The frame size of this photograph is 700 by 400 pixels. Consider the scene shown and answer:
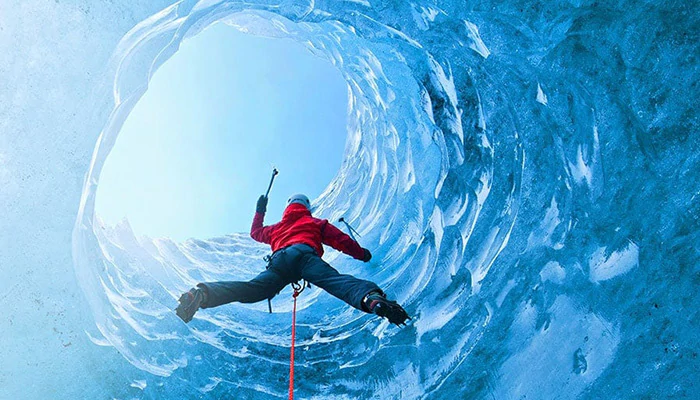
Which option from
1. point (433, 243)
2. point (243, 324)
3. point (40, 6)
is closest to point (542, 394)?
point (433, 243)

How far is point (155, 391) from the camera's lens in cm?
436

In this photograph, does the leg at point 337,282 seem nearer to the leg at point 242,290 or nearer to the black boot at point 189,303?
the leg at point 242,290

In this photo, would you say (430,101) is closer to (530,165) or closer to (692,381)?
(530,165)

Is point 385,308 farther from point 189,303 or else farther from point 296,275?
point 296,275

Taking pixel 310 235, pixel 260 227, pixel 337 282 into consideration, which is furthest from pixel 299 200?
pixel 337 282

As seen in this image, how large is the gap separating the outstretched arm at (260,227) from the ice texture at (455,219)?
1.08 m

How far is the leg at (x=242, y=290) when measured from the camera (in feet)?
11.3

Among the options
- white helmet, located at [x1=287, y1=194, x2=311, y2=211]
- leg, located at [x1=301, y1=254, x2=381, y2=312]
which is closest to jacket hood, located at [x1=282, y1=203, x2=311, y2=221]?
white helmet, located at [x1=287, y1=194, x2=311, y2=211]

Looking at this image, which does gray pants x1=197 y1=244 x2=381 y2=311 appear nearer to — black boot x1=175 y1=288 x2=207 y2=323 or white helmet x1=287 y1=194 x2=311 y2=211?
black boot x1=175 y1=288 x2=207 y2=323

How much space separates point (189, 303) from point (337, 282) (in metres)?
1.16

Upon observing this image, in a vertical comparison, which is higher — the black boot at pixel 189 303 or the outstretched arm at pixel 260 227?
the black boot at pixel 189 303

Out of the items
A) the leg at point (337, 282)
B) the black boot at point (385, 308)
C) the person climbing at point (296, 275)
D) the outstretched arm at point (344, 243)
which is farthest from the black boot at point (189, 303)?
the outstretched arm at point (344, 243)

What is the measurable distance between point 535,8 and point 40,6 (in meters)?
2.93

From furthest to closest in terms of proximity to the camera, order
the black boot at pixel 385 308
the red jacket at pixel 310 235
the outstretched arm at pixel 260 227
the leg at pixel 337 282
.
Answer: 1. the outstretched arm at pixel 260 227
2. the red jacket at pixel 310 235
3. the leg at pixel 337 282
4. the black boot at pixel 385 308
